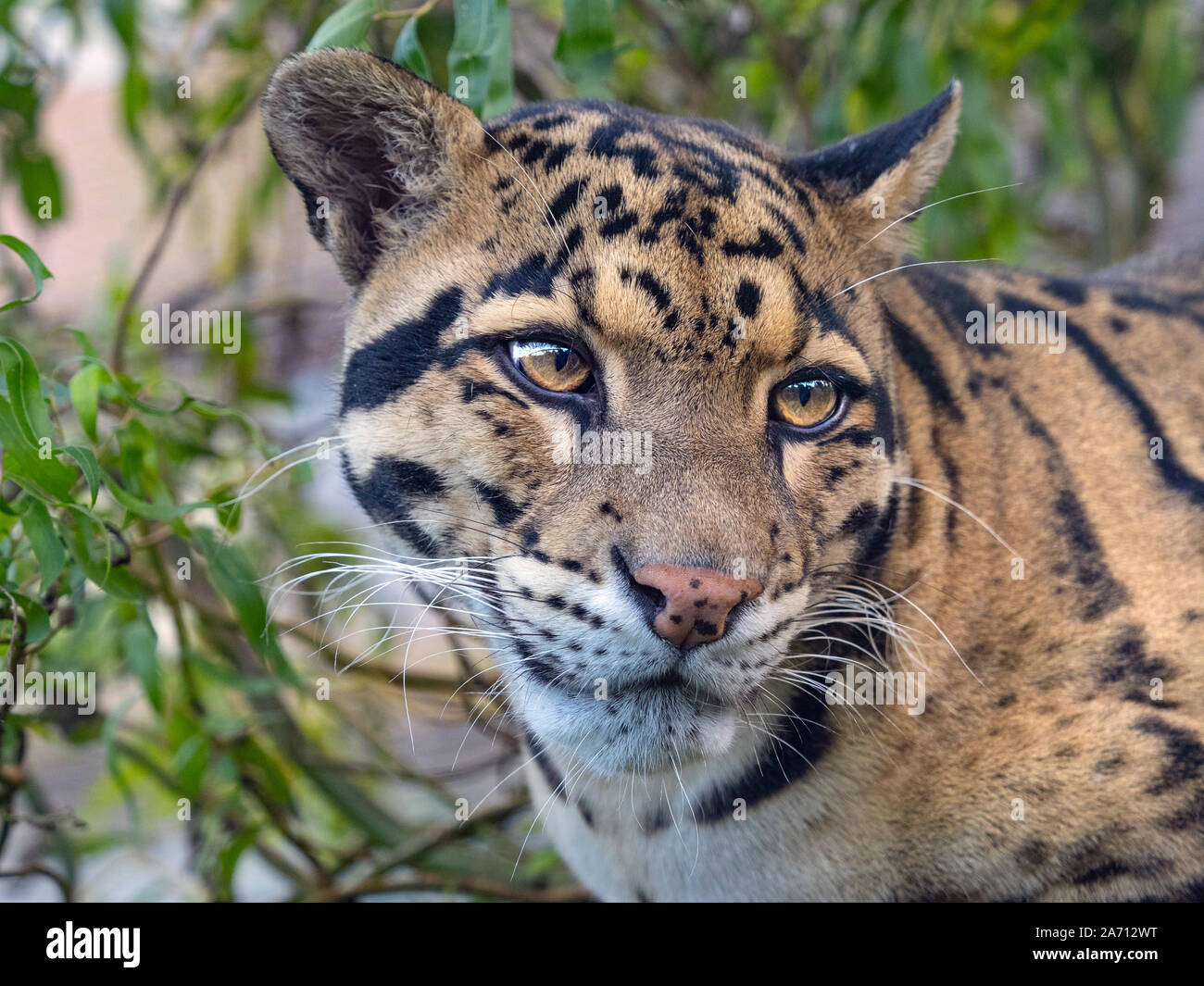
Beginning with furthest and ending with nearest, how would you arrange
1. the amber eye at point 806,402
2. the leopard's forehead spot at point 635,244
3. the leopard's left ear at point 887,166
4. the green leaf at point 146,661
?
the green leaf at point 146,661 < the leopard's left ear at point 887,166 < the amber eye at point 806,402 < the leopard's forehead spot at point 635,244

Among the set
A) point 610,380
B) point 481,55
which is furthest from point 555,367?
point 481,55

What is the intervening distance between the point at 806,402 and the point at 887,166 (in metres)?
0.71

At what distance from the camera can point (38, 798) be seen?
13.0 ft

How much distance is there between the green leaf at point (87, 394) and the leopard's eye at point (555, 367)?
1.01 m

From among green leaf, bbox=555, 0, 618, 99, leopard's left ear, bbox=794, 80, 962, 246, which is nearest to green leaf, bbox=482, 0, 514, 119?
green leaf, bbox=555, 0, 618, 99

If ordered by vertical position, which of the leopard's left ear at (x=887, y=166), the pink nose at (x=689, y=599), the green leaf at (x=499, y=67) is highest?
the green leaf at (x=499, y=67)

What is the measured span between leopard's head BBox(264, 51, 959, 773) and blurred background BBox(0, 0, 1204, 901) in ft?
1.02

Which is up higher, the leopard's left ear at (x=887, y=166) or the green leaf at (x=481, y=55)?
the green leaf at (x=481, y=55)

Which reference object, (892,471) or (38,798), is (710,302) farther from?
(38,798)

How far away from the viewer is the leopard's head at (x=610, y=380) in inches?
94.1

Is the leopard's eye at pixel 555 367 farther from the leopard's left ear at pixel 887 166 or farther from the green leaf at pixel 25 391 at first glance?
the green leaf at pixel 25 391

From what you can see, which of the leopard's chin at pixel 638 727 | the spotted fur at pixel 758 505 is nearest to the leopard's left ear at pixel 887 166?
the spotted fur at pixel 758 505
